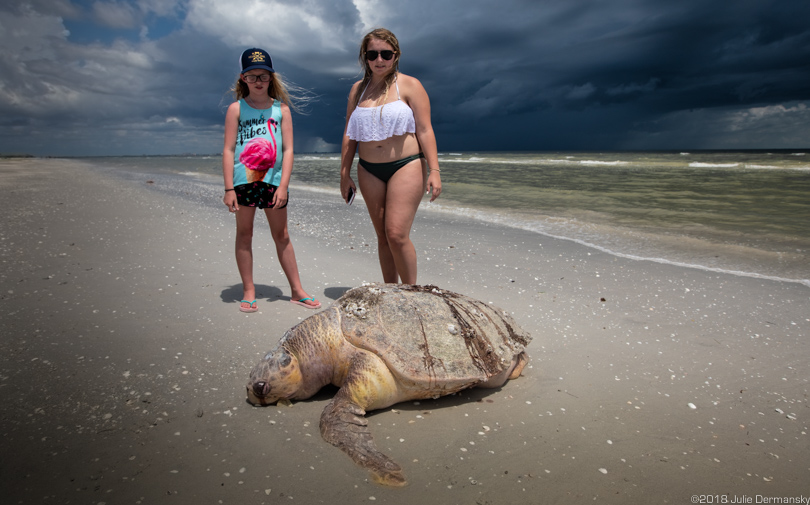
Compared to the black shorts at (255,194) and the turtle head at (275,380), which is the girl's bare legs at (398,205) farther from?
the turtle head at (275,380)

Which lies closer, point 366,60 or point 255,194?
point 366,60

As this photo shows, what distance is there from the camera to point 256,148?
4109 mm

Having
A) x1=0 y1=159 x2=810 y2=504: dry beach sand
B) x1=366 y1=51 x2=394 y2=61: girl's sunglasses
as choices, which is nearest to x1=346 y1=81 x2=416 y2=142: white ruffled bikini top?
x1=366 y1=51 x2=394 y2=61: girl's sunglasses

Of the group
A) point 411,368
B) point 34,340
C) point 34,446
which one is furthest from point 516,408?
point 34,340

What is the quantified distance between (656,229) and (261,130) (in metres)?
7.80

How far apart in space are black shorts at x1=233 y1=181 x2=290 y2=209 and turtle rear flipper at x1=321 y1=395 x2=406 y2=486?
88.4 inches

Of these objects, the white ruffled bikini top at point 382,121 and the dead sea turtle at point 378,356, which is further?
the white ruffled bikini top at point 382,121

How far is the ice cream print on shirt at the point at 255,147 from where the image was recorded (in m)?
4.11

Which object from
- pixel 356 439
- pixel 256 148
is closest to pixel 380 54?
pixel 256 148

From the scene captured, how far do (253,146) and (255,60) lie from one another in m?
0.76

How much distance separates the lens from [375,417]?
273 cm

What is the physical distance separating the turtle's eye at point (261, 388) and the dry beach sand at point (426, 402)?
127 mm

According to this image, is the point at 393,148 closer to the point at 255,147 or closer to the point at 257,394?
the point at 255,147

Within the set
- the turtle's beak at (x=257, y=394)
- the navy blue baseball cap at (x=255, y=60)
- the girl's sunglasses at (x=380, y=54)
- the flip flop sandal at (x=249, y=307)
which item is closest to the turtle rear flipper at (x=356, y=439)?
the turtle's beak at (x=257, y=394)
